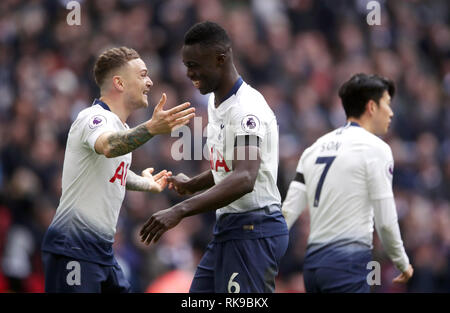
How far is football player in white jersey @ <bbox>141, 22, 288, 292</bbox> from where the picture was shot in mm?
5398

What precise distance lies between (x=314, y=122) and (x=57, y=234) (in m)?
7.99

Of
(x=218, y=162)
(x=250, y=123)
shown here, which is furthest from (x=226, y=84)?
(x=218, y=162)

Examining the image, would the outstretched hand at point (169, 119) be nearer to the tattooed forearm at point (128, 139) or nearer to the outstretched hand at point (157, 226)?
the tattooed forearm at point (128, 139)

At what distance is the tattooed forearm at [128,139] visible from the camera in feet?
17.6

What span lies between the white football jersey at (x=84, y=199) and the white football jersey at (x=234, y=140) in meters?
0.85

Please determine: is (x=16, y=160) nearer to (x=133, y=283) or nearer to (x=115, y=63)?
(x=133, y=283)

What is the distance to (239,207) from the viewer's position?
5.54 metres

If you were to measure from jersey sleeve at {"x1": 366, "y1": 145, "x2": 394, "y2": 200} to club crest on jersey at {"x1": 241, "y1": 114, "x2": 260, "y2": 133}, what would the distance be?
1.38 m

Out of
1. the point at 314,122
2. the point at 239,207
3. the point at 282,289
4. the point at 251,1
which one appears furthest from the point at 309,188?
the point at 251,1

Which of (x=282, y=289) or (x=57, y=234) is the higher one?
(x=57, y=234)

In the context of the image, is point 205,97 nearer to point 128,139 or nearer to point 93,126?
point 93,126

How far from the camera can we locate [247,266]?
5.42 m

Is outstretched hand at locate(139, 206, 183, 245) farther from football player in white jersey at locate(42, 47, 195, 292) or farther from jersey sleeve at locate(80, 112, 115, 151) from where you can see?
jersey sleeve at locate(80, 112, 115, 151)

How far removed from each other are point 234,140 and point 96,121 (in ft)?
3.62
